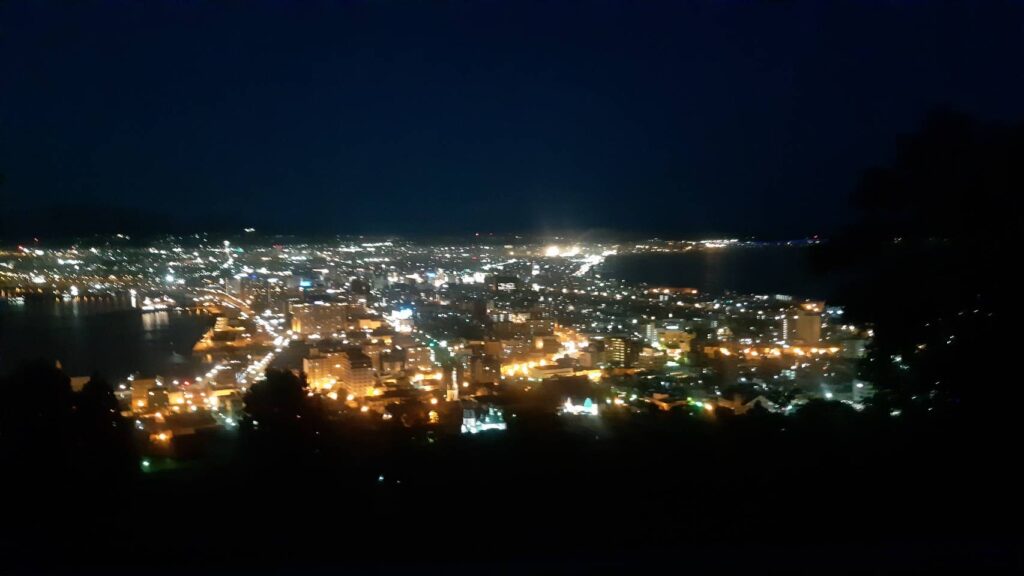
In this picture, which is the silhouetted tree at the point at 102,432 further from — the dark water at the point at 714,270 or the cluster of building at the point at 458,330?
the dark water at the point at 714,270

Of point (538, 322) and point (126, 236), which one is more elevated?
point (126, 236)

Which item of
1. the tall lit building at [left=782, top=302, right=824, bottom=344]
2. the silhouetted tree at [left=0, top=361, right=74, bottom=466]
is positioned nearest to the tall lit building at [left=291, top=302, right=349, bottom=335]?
→ the tall lit building at [left=782, top=302, right=824, bottom=344]

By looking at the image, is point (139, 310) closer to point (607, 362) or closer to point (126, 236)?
point (126, 236)

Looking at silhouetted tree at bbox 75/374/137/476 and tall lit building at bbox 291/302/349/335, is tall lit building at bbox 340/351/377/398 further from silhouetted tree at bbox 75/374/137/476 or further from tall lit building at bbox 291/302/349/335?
tall lit building at bbox 291/302/349/335

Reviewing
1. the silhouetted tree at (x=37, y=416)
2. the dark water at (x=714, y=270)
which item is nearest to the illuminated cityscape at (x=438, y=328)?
the dark water at (x=714, y=270)

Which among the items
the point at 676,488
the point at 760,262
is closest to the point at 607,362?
the point at 676,488

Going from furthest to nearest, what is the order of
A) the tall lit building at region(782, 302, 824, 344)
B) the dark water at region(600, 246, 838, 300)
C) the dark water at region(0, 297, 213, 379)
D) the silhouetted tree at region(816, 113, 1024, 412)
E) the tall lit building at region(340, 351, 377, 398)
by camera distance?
the dark water at region(600, 246, 838, 300) → the dark water at region(0, 297, 213, 379) → the tall lit building at region(782, 302, 824, 344) → the tall lit building at region(340, 351, 377, 398) → the silhouetted tree at region(816, 113, 1024, 412)
